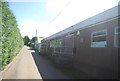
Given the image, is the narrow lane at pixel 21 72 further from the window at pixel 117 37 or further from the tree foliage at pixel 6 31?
the window at pixel 117 37

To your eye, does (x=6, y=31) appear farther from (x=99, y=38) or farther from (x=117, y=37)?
(x=117, y=37)

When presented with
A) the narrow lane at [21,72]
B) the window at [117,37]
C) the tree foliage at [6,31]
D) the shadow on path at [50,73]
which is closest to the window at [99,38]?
the window at [117,37]

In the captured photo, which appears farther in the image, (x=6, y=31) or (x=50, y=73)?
(x=6, y=31)

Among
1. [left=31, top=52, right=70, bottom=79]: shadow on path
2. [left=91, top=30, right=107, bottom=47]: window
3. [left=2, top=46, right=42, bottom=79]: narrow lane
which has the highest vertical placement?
[left=91, top=30, right=107, bottom=47]: window

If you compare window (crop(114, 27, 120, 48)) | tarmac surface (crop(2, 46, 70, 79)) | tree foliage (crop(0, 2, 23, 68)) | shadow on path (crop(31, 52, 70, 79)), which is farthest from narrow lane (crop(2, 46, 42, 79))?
window (crop(114, 27, 120, 48))

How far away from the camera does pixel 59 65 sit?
13906 mm

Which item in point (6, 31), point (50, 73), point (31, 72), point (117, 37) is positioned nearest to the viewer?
point (117, 37)

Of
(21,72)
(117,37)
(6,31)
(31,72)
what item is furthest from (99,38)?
(6,31)

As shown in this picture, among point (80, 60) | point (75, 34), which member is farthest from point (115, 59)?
point (75, 34)

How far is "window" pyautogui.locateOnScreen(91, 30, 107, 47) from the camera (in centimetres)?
973

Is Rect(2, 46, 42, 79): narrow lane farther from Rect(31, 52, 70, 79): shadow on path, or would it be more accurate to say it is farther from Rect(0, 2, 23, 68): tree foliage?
Rect(0, 2, 23, 68): tree foliage

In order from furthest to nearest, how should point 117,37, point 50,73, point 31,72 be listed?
1. point 50,73
2. point 31,72
3. point 117,37

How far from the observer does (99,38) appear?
10.4 m

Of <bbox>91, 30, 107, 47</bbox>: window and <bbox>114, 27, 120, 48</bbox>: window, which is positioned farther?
<bbox>91, 30, 107, 47</bbox>: window
